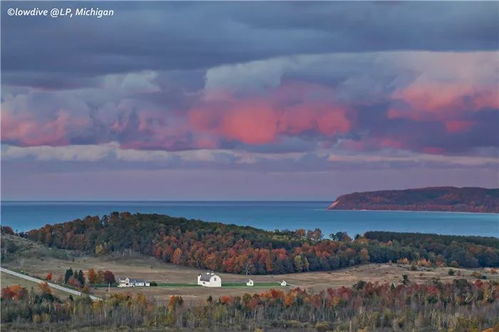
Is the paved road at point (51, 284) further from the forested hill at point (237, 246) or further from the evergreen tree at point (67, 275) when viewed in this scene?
the forested hill at point (237, 246)

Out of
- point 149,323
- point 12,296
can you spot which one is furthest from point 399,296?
point 12,296

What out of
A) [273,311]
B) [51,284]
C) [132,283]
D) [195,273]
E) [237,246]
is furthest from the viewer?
[237,246]

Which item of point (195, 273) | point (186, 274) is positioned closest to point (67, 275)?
point (186, 274)

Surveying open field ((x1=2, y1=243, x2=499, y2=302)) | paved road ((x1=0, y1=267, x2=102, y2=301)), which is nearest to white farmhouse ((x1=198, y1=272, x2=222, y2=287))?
open field ((x1=2, y1=243, x2=499, y2=302))

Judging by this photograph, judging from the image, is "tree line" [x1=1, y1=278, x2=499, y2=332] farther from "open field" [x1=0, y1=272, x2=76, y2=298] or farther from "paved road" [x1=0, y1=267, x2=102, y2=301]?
"paved road" [x1=0, y1=267, x2=102, y2=301]

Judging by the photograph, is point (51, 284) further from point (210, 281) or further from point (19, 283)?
point (210, 281)

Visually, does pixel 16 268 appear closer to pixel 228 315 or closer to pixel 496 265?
pixel 228 315

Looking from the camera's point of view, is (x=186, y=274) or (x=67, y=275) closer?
(x=67, y=275)
